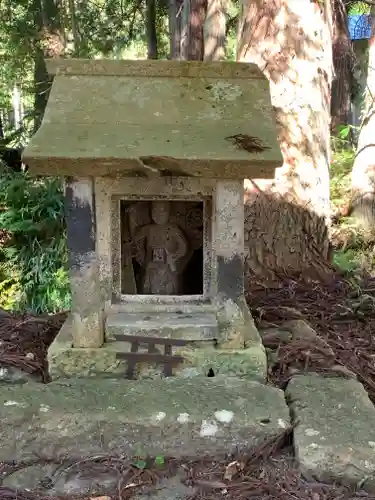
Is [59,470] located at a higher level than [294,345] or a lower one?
lower

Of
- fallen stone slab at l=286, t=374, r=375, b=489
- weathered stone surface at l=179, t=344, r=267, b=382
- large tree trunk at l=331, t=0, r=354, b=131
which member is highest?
large tree trunk at l=331, t=0, r=354, b=131

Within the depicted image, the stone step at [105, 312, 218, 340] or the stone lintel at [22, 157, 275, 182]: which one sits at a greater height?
the stone lintel at [22, 157, 275, 182]

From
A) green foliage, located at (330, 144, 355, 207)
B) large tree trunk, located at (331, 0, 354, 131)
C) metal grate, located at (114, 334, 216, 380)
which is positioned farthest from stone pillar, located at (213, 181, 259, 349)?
large tree trunk, located at (331, 0, 354, 131)

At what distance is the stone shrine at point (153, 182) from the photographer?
8.24 ft

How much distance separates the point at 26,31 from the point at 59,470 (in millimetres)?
10018

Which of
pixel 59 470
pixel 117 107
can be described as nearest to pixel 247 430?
pixel 59 470

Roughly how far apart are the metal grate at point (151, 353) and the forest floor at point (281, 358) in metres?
0.48

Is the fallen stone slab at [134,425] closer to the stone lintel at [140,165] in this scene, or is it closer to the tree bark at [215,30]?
the stone lintel at [140,165]

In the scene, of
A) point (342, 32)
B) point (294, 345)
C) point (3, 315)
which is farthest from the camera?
point (342, 32)

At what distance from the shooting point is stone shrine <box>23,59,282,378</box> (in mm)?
2512

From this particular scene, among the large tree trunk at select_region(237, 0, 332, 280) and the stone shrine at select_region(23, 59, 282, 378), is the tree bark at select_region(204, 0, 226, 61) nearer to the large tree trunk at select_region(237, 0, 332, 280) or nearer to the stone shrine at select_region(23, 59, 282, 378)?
the large tree trunk at select_region(237, 0, 332, 280)

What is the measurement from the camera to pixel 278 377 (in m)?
2.88

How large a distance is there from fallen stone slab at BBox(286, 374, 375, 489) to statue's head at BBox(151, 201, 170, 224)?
1.14 meters

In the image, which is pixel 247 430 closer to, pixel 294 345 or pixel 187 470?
pixel 187 470
